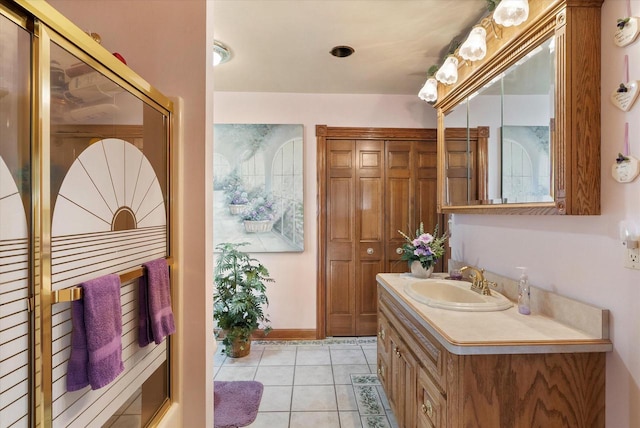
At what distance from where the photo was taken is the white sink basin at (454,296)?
154cm

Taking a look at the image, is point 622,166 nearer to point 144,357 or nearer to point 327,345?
point 144,357

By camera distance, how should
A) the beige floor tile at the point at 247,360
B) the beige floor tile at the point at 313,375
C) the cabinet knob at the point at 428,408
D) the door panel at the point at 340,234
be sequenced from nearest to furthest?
the cabinet knob at the point at 428,408
the beige floor tile at the point at 313,375
the beige floor tile at the point at 247,360
the door panel at the point at 340,234

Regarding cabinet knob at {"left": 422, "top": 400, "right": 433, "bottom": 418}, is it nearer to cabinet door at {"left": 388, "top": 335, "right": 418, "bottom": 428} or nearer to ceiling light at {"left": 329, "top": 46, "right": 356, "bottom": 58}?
cabinet door at {"left": 388, "top": 335, "right": 418, "bottom": 428}

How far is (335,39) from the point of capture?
7.42 ft

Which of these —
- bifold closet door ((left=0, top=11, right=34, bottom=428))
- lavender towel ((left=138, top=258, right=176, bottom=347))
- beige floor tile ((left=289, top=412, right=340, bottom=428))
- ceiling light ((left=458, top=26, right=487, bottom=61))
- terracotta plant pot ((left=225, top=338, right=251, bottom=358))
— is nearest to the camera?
bifold closet door ((left=0, top=11, right=34, bottom=428))

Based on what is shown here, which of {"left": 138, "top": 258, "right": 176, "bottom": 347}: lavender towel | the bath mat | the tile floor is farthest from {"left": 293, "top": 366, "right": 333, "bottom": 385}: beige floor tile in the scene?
{"left": 138, "top": 258, "right": 176, "bottom": 347}: lavender towel

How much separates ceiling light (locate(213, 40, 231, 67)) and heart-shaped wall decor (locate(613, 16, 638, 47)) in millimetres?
2181

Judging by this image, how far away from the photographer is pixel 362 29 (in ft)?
7.04

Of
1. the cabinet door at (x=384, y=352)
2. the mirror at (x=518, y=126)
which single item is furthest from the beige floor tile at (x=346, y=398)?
the mirror at (x=518, y=126)

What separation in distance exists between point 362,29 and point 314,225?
5.96 feet

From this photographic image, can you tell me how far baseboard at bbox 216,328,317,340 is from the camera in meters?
3.30

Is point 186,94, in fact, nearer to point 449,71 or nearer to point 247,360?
point 449,71

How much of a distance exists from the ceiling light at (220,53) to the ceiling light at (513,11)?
1772mm

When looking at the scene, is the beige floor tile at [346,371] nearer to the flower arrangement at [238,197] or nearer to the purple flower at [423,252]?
the purple flower at [423,252]
